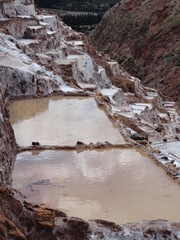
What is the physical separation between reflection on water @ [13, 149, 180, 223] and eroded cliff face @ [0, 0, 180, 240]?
0.39m

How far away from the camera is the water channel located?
8.24 metres

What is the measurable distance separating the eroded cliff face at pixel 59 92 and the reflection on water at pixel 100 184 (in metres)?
0.39

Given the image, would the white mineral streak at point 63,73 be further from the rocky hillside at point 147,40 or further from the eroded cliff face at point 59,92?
the rocky hillside at point 147,40

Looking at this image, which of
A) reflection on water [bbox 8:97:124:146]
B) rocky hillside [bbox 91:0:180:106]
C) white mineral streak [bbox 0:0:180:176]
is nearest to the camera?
reflection on water [bbox 8:97:124:146]

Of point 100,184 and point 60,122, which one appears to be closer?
point 100,184

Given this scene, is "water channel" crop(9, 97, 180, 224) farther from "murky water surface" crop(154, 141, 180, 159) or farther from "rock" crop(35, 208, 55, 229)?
"rock" crop(35, 208, 55, 229)

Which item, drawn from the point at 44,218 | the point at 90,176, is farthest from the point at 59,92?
the point at 44,218

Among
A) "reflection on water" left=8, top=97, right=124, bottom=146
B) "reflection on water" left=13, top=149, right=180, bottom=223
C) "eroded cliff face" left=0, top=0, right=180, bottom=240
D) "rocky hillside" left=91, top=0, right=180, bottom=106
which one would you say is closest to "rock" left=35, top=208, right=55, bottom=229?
"eroded cliff face" left=0, top=0, right=180, bottom=240

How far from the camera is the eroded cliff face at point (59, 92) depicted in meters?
6.45

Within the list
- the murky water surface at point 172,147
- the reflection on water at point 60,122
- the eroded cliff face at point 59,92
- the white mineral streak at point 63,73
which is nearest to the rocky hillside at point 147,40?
the white mineral streak at point 63,73

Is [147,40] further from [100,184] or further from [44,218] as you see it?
[44,218]

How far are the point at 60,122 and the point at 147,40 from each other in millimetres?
34863

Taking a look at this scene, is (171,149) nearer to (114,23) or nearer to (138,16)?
(138,16)

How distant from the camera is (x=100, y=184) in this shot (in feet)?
30.0
